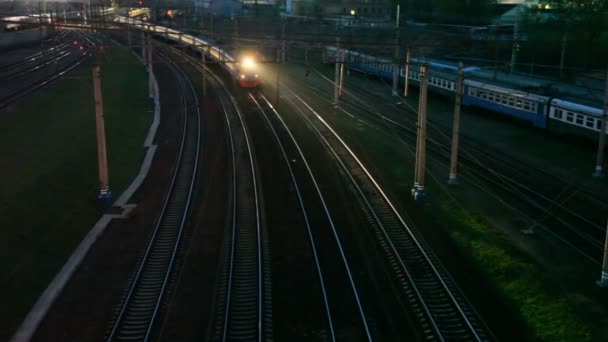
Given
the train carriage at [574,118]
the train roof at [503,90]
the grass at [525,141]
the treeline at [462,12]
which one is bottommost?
the grass at [525,141]

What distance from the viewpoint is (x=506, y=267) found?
38.8 ft

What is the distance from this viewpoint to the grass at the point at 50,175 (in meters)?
11.3

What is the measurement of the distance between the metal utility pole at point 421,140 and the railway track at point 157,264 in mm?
6227

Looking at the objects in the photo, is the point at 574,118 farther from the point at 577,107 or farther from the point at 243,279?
the point at 243,279

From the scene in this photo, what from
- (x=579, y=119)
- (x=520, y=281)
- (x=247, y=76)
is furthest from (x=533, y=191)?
(x=247, y=76)

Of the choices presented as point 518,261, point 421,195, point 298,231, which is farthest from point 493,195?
point 298,231

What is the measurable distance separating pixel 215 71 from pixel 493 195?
104ft

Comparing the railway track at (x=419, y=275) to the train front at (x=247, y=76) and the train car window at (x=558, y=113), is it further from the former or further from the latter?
the train front at (x=247, y=76)

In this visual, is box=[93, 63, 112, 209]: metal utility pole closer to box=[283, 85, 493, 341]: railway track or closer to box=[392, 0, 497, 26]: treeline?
box=[283, 85, 493, 341]: railway track

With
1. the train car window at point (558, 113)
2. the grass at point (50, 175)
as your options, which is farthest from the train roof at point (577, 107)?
the grass at point (50, 175)

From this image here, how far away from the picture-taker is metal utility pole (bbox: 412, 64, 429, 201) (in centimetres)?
1513

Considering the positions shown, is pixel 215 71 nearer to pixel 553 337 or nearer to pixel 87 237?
pixel 87 237

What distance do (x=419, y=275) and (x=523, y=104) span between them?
54.1ft

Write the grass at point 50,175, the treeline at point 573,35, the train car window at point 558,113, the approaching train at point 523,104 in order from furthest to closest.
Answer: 1. the treeline at point 573,35
2. the train car window at point 558,113
3. the approaching train at point 523,104
4. the grass at point 50,175
